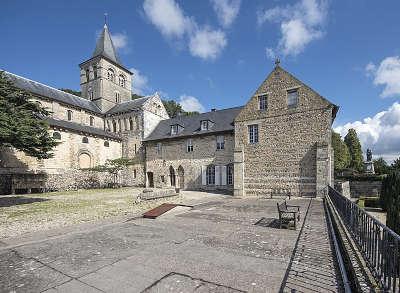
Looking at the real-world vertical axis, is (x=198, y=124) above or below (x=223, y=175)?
above

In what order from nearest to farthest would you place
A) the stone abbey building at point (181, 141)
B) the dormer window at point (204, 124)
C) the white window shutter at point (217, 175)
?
1. the stone abbey building at point (181, 141)
2. the white window shutter at point (217, 175)
3. the dormer window at point (204, 124)

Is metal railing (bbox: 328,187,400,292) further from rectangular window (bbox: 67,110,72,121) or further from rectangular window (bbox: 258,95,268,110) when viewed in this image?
rectangular window (bbox: 67,110,72,121)

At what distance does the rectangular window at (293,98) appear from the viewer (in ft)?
62.4

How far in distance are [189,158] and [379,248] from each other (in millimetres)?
23134

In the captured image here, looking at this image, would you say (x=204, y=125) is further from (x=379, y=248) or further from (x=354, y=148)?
(x=354, y=148)

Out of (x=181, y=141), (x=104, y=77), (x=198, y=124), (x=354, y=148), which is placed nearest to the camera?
(x=181, y=141)

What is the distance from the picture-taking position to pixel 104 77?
124 ft

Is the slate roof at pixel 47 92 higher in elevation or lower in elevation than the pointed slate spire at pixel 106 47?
lower

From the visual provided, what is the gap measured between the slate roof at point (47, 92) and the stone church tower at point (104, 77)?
8.60ft

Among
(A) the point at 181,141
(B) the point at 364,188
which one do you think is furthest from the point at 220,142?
(B) the point at 364,188

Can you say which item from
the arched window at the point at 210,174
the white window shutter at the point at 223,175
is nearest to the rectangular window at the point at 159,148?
the arched window at the point at 210,174

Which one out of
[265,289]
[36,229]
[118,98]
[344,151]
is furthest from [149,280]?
[344,151]

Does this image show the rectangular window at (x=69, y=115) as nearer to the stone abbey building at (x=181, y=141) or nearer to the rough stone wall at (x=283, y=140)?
the stone abbey building at (x=181, y=141)

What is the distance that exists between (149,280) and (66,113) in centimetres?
3186
